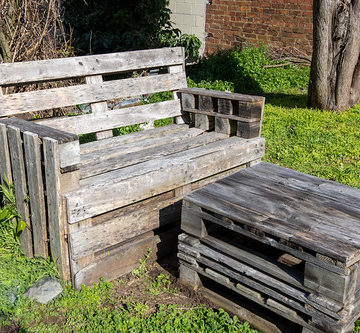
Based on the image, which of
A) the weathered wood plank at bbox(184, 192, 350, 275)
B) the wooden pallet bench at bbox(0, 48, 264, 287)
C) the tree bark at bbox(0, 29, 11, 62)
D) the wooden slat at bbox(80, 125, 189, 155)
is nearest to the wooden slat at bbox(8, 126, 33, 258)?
the wooden pallet bench at bbox(0, 48, 264, 287)

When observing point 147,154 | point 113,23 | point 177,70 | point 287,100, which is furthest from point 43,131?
point 113,23

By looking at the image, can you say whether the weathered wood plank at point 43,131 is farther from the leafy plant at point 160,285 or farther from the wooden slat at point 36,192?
the leafy plant at point 160,285

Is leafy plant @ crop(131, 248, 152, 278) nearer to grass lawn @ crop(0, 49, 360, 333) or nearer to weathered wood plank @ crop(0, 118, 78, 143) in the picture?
grass lawn @ crop(0, 49, 360, 333)

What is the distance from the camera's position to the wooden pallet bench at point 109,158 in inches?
122

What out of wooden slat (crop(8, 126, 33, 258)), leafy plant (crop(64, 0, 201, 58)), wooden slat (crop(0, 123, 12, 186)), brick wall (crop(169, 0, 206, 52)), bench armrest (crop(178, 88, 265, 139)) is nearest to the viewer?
wooden slat (crop(8, 126, 33, 258))

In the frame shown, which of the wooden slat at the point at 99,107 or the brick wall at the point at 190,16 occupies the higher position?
the brick wall at the point at 190,16

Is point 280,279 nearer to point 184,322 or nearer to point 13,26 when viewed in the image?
point 184,322

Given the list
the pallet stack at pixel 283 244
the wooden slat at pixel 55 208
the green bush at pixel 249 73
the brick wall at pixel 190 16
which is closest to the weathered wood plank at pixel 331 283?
the pallet stack at pixel 283 244

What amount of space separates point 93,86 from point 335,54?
3.93 m

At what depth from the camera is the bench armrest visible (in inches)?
161

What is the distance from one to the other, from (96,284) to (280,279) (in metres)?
1.25

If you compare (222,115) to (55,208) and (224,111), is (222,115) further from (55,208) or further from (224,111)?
(55,208)

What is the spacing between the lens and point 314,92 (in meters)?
6.87

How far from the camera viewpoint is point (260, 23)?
10.3 metres
